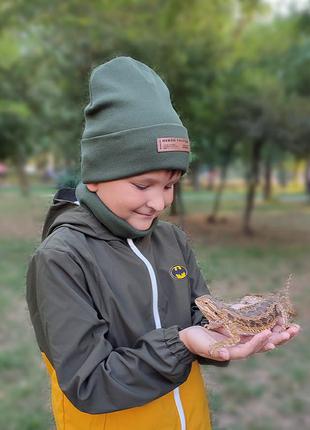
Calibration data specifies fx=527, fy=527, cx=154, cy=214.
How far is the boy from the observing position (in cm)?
139

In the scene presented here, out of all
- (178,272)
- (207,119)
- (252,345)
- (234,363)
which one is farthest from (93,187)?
(207,119)

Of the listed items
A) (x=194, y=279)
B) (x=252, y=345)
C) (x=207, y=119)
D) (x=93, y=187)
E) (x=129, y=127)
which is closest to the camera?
Result: (x=252, y=345)

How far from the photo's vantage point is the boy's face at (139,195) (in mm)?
1537

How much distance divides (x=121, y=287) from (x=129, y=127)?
46 cm

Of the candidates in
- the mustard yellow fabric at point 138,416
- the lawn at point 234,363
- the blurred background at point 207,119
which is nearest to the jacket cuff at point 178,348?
the mustard yellow fabric at point 138,416

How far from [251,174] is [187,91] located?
9.15 feet

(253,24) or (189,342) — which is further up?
(253,24)

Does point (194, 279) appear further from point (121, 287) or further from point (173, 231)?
point (121, 287)

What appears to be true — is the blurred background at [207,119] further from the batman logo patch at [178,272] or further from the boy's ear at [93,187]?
the boy's ear at [93,187]

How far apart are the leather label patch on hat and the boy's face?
7cm

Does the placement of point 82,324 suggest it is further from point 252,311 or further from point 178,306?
point 252,311

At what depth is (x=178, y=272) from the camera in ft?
5.58

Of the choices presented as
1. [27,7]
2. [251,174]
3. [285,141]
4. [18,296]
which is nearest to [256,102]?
[285,141]

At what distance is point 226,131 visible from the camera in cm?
1160
